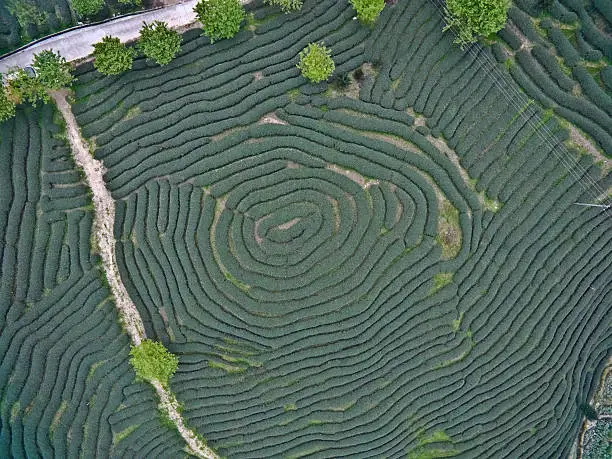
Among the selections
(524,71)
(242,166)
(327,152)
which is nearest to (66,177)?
(242,166)

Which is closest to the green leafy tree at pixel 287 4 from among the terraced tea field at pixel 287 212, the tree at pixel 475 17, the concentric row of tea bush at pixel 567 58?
the terraced tea field at pixel 287 212

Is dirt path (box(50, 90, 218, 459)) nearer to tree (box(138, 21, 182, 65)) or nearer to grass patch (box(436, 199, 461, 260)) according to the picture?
tree (box(138, 21, 182, 65))

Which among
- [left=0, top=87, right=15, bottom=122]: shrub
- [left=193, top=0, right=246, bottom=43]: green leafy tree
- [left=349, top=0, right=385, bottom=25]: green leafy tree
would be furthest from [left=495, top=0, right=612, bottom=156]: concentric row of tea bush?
[left=0, top=87, right=15, bottom=122]: shrub

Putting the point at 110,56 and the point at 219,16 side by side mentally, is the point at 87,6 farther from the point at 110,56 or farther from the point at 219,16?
the point at 219,16

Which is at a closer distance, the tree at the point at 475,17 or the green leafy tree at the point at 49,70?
the tree at the point at 475,17

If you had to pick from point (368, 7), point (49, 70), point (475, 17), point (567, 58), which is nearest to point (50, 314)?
point (49, 70)

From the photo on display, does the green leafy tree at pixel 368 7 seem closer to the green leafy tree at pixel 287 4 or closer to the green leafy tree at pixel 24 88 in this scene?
the green leafy tree at pixel 287 4
